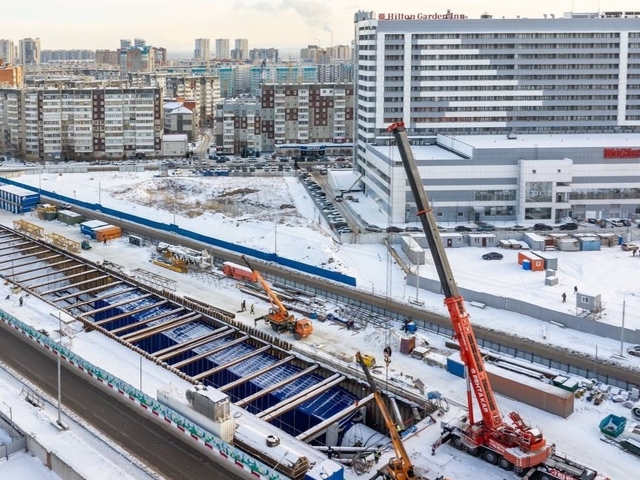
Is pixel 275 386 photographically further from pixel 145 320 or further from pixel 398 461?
pixel 145 320

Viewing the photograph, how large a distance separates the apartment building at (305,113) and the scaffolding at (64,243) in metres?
71.2

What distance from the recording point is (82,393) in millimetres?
37656

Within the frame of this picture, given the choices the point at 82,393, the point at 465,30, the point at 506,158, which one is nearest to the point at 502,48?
the point at 465,30

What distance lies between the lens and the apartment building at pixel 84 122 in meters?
128

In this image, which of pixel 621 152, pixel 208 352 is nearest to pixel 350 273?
pixel 208 352

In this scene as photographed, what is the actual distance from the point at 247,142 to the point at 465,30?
55636mm

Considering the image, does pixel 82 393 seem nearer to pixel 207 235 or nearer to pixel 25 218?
pixel 207 235

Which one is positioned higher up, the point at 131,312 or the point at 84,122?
the point at 84,122

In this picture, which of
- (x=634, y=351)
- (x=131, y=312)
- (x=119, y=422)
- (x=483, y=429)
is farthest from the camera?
(x=131, y=312)

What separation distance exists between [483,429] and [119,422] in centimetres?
1603

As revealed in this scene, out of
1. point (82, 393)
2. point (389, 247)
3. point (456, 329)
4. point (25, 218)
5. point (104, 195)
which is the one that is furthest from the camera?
point (104, 195)

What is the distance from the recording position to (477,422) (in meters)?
33.4

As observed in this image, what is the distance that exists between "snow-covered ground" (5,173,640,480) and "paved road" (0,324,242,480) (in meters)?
1.98

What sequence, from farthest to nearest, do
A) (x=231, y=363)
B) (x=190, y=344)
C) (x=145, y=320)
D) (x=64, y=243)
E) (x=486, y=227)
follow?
(x=486, y=227) → (x=64, y=243) → (x=145, y=320) → (x=190, y=344) → (x=231, y=363)
